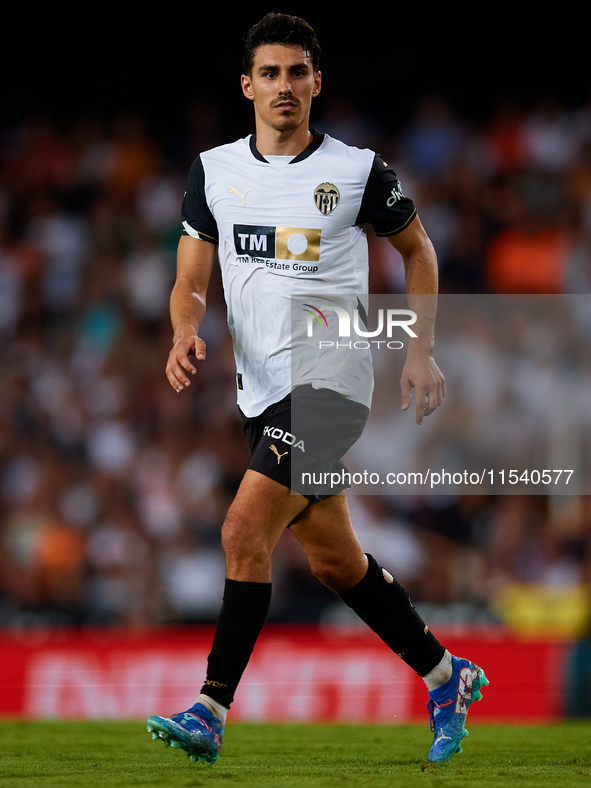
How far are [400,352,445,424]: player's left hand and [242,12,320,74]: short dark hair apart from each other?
47.7 inches

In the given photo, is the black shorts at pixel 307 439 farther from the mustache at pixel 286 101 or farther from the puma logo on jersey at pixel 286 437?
the mustache at pixel 286 101

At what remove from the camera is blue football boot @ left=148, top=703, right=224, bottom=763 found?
3416mm

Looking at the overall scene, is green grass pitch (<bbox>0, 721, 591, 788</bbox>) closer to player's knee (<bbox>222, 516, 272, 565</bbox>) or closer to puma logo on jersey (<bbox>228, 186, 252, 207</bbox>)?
player's knee (<bbox>222, 516, 272, 565</bbox>)

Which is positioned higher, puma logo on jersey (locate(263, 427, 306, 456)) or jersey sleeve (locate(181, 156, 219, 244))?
jersey sleeve (locate(181, 156, 219, 244))

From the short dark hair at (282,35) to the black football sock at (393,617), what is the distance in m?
2.01

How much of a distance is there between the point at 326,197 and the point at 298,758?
2.23 m

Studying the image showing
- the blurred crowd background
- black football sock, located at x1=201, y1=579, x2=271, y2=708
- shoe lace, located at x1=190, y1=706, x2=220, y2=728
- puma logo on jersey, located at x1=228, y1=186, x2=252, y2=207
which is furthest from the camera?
the blurred crowd background

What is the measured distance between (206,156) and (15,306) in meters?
6.68

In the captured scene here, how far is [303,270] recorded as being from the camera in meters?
3.99

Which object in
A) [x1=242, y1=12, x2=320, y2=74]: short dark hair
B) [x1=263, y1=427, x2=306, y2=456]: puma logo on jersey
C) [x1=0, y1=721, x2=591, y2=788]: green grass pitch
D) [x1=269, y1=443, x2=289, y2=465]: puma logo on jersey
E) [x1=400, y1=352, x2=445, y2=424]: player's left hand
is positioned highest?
[x1=242, y1=12, x2=320, y2=74]: short dark hair

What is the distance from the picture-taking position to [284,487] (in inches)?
147

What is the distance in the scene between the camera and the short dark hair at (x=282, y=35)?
408cm

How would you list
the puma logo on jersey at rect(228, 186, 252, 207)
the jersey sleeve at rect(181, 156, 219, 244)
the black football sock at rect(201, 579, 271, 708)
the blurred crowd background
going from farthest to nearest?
the blurred crowd background < the jersey sleeve at rect(181, 156, 219, 244) < the puma logo on jersey at rect(228, 186, 252, 207) < the black football sock at rect(201, 579, 271, 708)

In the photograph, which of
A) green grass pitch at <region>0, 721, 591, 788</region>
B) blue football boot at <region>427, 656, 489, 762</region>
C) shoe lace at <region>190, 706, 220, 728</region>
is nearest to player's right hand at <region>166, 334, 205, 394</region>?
shoe lace at <region>190, 706, 220, 728</region>
